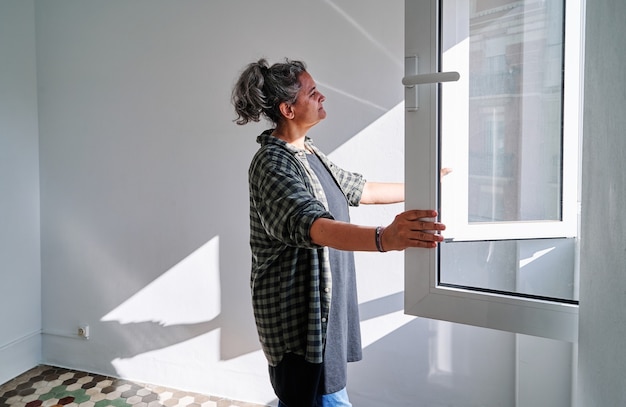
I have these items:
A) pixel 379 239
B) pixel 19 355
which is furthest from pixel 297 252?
pixel 19 355

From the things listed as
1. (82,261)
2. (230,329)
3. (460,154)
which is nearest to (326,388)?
(460,154)

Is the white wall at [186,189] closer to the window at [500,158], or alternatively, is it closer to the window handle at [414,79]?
the window at [500,158]

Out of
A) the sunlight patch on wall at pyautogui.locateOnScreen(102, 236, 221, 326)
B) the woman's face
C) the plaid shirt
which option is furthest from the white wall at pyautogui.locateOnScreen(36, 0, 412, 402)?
the plaid shirt

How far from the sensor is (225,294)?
2.57m

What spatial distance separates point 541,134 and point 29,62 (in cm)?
278

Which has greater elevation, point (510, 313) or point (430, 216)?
point (430, 216)

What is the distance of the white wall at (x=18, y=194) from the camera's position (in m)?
2.78

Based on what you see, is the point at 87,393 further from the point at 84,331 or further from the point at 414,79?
the point at 414,79

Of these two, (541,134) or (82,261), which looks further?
(82,261)

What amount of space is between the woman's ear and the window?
43cm

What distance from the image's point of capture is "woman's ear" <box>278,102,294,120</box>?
1643mm

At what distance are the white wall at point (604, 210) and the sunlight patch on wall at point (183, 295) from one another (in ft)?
6.14

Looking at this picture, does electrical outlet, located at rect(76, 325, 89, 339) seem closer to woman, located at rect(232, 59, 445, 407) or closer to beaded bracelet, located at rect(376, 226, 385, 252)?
woman, located at rect(232, 59, 445, 407)

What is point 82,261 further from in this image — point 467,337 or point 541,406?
point 541,406
